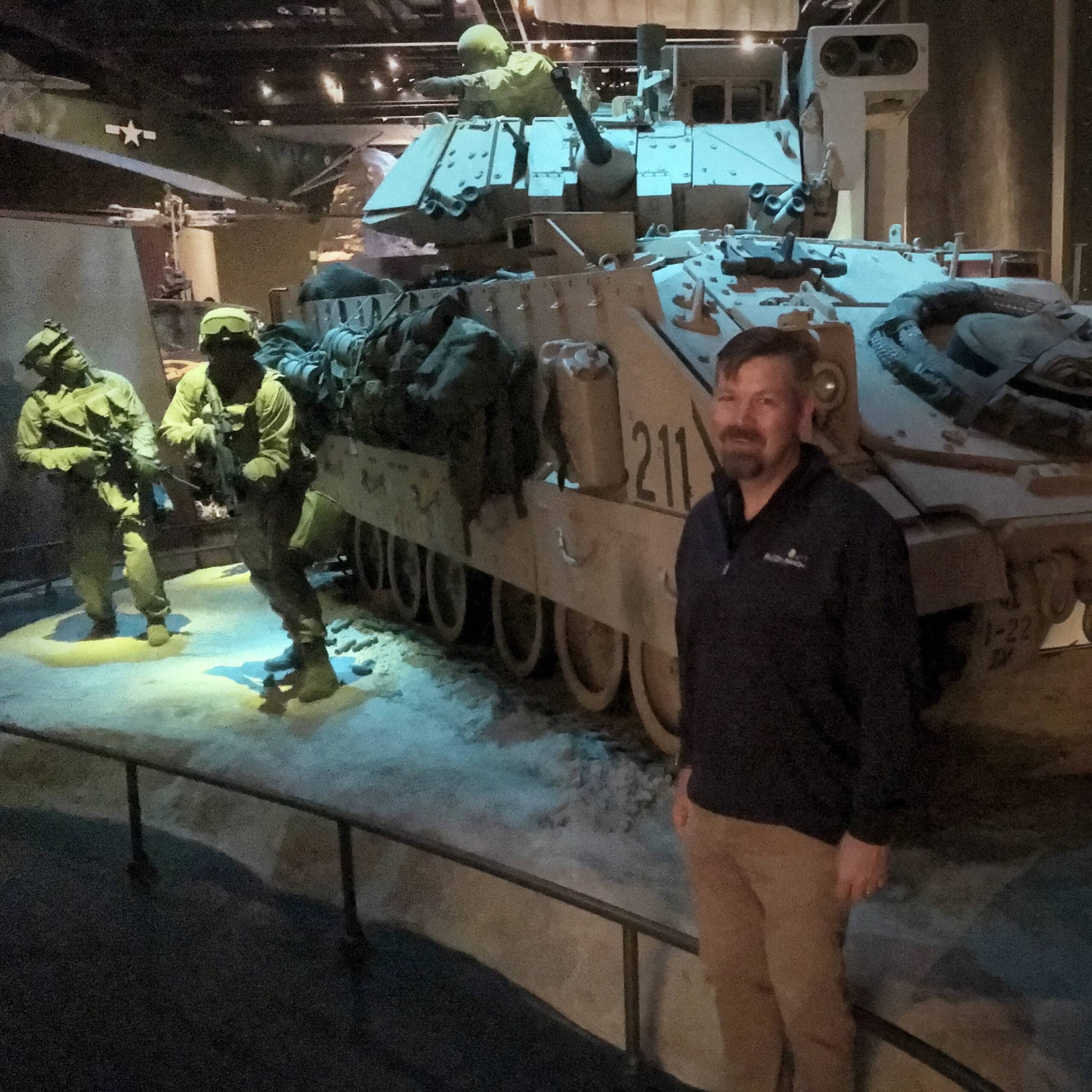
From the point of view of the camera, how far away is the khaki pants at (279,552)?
18.9 feet

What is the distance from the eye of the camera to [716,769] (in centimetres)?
221

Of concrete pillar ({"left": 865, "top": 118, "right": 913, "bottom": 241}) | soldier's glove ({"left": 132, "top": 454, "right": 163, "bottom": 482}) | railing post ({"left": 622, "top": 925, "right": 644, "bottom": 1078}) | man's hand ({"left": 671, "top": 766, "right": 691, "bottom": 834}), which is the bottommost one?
railing post ({"left": 622, "top": 925, "right": 644, "bottom": 1078})

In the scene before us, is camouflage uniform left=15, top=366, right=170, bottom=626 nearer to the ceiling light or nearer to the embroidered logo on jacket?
the embroidered logo on jacket

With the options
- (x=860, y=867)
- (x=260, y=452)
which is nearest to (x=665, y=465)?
(x=260, y=452)

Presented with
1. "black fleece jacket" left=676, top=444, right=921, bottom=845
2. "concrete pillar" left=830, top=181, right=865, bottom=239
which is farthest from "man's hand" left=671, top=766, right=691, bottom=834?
"concrete pillar" left=830, top=181, right=865, bottom=239

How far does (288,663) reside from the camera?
6.34 m

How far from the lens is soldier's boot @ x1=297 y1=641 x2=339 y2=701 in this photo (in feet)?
19.7

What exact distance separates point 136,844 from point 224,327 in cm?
257

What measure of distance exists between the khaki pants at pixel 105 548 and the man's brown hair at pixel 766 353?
6.10 meters

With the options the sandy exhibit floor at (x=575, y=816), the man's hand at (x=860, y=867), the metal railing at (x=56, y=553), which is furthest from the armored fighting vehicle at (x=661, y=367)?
the metal railing at (x=56, y=553)

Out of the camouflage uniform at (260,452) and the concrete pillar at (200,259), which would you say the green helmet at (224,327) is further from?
the concrete pillar at (200,259)

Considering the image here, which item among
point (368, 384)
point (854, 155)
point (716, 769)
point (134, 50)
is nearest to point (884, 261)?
point (854, 155)

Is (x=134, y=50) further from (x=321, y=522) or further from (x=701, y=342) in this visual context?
(x=701, y=342)

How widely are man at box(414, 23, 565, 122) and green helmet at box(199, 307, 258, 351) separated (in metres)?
2.86
